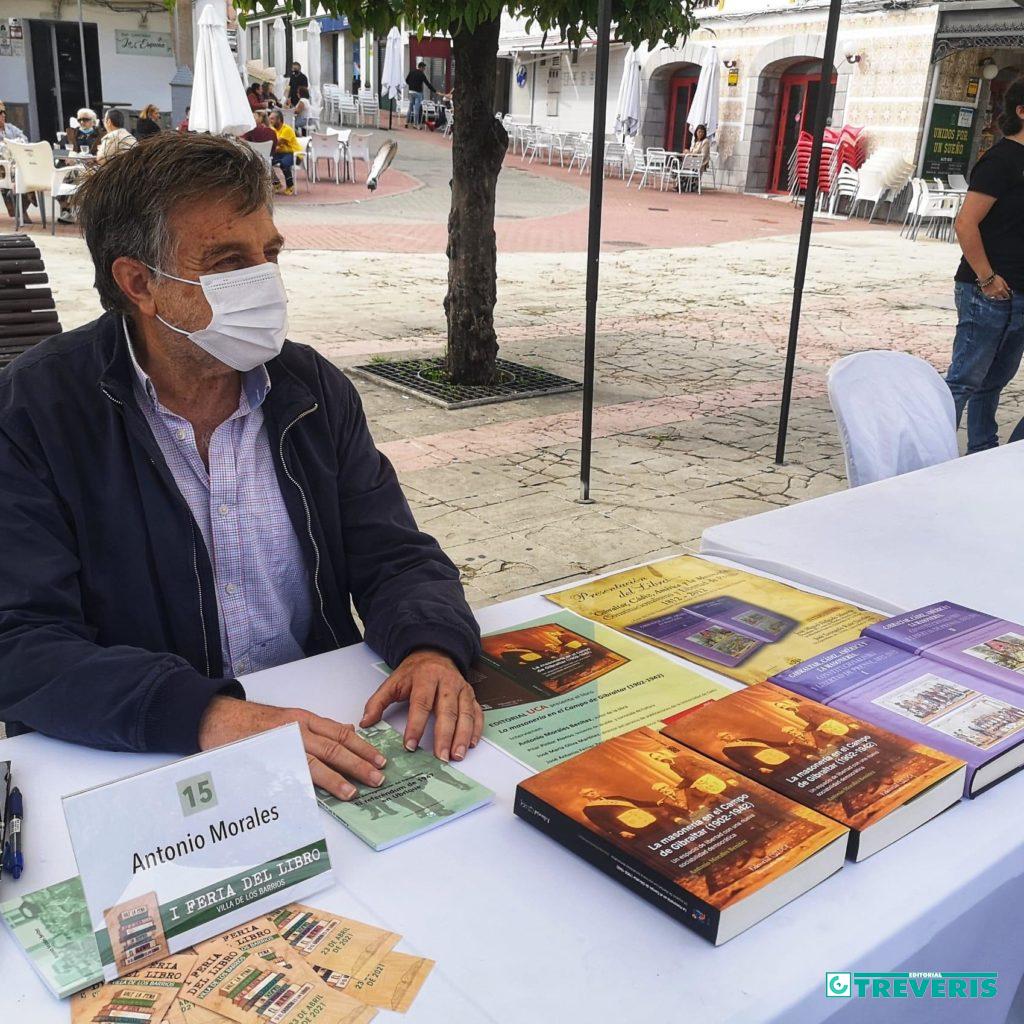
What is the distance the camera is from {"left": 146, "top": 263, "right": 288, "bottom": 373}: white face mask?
1828 mm

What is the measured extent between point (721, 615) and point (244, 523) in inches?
34.0

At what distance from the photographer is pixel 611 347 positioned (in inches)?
326

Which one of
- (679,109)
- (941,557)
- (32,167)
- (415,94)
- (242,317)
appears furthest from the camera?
(415,94)

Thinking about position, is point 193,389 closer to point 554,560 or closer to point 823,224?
point 554,560

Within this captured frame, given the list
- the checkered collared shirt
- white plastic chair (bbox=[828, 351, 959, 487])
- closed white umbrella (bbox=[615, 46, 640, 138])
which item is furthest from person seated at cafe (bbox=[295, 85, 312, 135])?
the checkered collared shirt

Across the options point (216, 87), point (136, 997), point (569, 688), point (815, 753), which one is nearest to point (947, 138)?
point (216, 87)

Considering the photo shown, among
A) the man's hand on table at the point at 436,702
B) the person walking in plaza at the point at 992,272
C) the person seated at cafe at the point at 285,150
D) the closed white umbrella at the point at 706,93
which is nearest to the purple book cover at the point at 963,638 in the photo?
the man's hand on table at the point at 436,702

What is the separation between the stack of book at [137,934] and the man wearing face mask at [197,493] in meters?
0.43

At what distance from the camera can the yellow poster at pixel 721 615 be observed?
1.73 meters

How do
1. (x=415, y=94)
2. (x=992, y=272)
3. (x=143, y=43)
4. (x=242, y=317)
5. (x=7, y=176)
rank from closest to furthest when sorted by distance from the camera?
(x=242, y=317) → (x=992, y=272) → (x=7, y=176) → (x=143, y=43) → (x=415, y=94)

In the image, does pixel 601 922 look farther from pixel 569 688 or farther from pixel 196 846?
pixel 569 688

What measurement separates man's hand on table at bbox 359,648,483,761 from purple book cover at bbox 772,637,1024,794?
0.47 metres

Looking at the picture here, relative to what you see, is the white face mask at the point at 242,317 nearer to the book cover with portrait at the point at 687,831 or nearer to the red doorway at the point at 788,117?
the book cover with portrait at the point at 687,831

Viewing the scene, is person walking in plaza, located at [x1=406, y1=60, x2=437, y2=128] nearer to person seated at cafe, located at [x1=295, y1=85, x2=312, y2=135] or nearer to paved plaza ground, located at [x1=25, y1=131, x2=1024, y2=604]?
person seated at cafe, located at [x1=295, y1=85, x2=312, y2=135]
